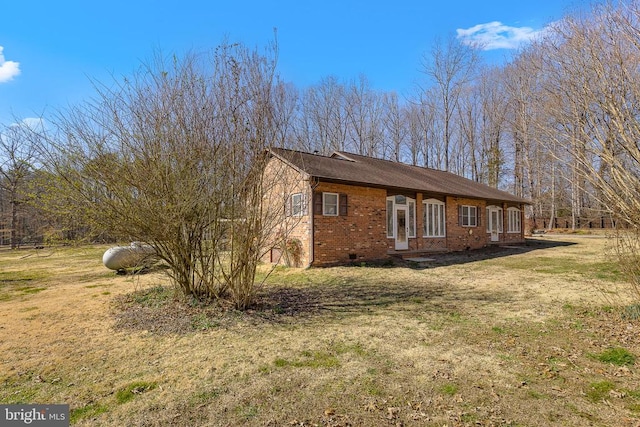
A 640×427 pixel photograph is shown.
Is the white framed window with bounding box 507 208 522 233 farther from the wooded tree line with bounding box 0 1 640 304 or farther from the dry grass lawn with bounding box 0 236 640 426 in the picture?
the wooded tree line with bounding box 0 1 640 304

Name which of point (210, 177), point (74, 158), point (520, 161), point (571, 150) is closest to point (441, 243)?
point (571, 150)

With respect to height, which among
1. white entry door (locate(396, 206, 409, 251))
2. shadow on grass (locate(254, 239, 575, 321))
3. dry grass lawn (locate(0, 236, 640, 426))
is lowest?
dry grass lawn (locate(0, 236, 640, 426))

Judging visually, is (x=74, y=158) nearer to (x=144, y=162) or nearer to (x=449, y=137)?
(x=144, y=162)

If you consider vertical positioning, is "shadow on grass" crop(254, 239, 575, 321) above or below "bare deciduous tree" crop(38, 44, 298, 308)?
below

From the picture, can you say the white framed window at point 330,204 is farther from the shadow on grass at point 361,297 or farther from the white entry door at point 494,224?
the white entry door at point 494,224

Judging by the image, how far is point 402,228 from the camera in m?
14.2

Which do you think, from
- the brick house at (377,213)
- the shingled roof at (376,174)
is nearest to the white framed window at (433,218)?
the brick house at (377,213)

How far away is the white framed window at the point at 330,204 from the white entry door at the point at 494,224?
38.6 feet

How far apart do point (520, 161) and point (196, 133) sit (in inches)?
1267

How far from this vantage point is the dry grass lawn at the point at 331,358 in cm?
287

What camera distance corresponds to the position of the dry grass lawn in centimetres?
287

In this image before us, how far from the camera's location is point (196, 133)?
571 centimetres

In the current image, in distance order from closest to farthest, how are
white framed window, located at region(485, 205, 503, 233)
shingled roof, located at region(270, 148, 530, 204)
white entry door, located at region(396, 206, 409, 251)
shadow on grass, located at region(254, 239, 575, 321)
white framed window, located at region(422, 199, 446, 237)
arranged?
shadow on grass, located at region(254, 239, 575, 321)
shingled roof, located at region(270, 148, 530, 204)
white entry door, located at region(396, 206, 409, 251)
white framed window, located at region(422, 199, 446, 237)
white framed window, located at region(485, 205, 503, 233)

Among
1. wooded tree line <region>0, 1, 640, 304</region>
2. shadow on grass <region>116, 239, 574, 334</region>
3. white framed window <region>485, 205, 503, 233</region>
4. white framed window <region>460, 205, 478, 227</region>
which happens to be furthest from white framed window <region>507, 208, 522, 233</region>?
wooded tree line <region>0, 1, 640, 304</region>
